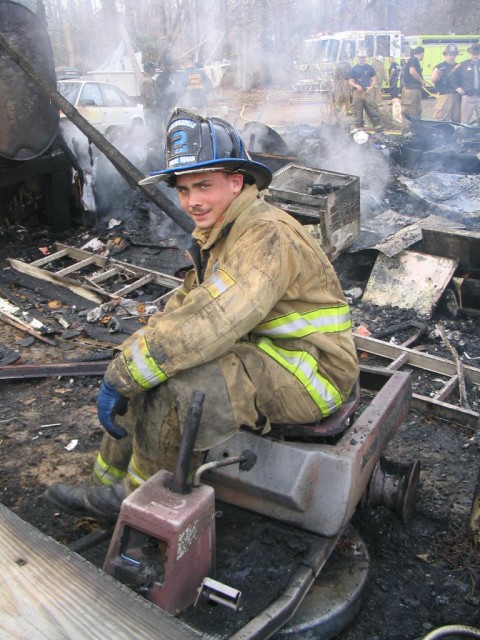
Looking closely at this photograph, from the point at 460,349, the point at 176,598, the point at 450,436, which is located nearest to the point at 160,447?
the point at 176,598

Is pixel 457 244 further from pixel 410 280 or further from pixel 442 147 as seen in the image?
pixel 442 147

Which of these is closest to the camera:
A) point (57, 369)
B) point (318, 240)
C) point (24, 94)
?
point (57, 369)

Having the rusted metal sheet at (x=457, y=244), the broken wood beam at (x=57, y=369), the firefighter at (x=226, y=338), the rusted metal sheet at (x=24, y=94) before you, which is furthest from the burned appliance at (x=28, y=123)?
the firefighter at (x=226, y=338)

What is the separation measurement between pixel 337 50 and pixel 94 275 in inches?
671

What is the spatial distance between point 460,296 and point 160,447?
15.1ft

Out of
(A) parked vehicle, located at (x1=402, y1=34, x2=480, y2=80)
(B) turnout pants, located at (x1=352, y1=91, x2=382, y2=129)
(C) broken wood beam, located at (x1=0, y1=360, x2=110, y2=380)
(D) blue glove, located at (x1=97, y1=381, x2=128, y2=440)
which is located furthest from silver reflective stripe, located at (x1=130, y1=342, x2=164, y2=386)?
(A) parked vehicle, located at (x1=402, y1=34, x2=480, y2=80)

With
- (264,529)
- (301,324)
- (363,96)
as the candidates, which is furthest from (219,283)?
(363,96)

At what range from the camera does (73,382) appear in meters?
4.87

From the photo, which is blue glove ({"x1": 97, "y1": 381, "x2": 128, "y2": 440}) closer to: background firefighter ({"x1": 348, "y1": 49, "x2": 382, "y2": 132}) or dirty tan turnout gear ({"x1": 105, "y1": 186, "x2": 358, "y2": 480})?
dirty tan turnout gear ({"x1": 105, "y1": 186, "x2": 358, "y2": 480})

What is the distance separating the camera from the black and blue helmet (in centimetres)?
247

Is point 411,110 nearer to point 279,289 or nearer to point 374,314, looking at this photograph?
point 374,314

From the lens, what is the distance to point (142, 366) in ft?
7.70

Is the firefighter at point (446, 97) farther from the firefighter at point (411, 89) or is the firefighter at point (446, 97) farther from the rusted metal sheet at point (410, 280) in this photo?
the rusted metal sheet at point (410, 280)

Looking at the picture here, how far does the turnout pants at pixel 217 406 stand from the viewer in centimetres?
241
